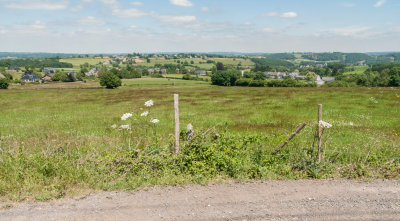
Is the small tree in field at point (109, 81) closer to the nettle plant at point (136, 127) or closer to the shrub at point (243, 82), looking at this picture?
the shrub at point (243, 82)

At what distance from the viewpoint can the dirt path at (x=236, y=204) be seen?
20.5 feet

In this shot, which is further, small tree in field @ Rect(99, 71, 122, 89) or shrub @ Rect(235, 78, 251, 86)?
shrub @ Rect(235, 78, 251, 86)

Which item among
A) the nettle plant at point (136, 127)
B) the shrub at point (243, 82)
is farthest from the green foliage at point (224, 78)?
the nettle plant at point (136, 127)

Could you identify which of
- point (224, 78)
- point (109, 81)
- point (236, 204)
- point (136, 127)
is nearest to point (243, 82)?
point (224, 78)

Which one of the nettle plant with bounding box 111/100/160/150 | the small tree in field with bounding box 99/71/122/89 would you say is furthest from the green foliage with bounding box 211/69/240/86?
the nettle plant with bounding box 111/100/160/150

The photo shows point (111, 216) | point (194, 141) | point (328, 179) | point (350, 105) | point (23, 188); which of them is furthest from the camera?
point (350, 105)

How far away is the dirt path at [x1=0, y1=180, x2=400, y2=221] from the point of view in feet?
20.5

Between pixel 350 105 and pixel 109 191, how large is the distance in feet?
92.2

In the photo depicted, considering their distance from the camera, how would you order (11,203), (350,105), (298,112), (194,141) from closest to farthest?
(11,203) → (194,141) → (298,112) → (350,105)

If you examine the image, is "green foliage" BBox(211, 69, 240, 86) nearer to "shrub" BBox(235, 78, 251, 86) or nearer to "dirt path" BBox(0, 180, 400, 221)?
"shrub" BBox(235, 78, 251, 86)

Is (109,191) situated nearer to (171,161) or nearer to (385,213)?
(171,161)

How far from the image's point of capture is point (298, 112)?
25797mm

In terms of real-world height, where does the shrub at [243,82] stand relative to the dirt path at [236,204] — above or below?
below

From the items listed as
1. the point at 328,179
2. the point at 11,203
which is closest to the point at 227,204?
the point at 328,179
